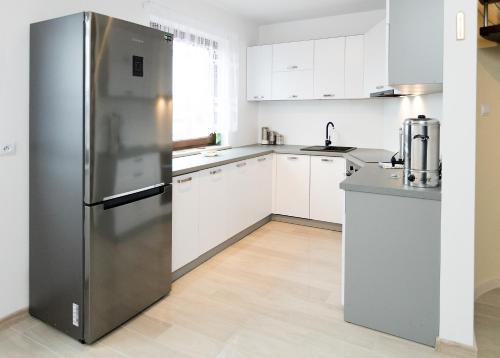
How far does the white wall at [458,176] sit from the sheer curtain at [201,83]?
246cm

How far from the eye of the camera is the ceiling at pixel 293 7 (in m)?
4.14

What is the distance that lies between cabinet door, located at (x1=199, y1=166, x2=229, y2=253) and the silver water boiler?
1654 millimetres

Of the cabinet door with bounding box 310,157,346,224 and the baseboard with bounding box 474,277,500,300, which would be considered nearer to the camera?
the baseboard with bounding box 474,277,500,300

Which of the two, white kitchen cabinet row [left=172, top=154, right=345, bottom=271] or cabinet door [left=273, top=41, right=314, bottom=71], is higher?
cabinet door [left=273, top=41, right=314, bottom=71]

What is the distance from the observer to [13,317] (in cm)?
237

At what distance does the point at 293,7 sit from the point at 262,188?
6.54 ft

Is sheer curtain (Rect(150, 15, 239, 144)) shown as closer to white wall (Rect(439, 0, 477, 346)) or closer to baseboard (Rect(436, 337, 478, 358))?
white wall (Rect(439, 0, 477, 346))

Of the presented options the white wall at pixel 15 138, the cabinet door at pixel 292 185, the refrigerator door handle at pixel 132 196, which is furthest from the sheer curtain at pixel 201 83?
the refrigerator door handle at pixel 132 196

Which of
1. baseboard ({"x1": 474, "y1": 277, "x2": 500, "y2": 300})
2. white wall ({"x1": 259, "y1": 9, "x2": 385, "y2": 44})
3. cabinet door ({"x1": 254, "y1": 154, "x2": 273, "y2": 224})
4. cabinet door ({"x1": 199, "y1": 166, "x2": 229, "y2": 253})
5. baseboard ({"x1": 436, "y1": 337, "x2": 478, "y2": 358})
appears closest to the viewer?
baseboard ({"x1": 436, "y1": 337, "x2": 478, "y2": 358})

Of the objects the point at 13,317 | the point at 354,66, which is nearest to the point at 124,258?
the point at 13,317

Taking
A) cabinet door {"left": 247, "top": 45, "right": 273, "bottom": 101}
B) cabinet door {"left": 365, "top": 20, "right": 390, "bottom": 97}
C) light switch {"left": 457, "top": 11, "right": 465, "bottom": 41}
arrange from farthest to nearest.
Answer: cabinet door {"left": 247, "top": 45, "right": 273, "bottom": 101} → cabinet door {"left": 365, "top": 20, "right": 390, "bottom": 97} → light switch {"left": 457, "top": 11, "right": 465, "bottom": 41}

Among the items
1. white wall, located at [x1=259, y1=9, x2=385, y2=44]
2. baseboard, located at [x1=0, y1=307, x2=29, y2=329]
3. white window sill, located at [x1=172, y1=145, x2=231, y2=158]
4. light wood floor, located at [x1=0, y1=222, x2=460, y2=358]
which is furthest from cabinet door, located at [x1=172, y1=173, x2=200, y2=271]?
white wall, located at [x1=259, y1=9, x2=385, y2=44]

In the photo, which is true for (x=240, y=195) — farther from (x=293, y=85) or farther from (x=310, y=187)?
(x=293, y=85)

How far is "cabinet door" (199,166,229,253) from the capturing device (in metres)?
3.31
